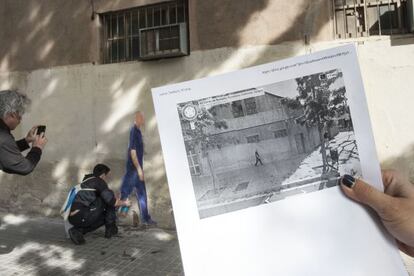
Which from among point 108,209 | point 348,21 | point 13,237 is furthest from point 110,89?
point 348,21

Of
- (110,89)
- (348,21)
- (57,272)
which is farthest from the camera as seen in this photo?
(110,89)

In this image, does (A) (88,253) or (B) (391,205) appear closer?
(B) (391,205)

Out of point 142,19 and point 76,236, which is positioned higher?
point 142,19

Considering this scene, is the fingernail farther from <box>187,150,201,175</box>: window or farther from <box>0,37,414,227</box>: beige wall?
<box>0,37,414,227</box>: beige wall

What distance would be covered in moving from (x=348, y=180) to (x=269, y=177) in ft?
0.79

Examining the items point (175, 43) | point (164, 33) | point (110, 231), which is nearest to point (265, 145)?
point (110, 231)

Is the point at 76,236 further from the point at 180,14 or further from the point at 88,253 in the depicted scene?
the point at 180,14

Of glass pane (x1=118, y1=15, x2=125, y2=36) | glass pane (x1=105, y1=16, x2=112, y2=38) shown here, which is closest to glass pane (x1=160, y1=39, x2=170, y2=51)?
glass pane (x1=118, y1=15, x2=125, y2=36)

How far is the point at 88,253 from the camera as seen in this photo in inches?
191

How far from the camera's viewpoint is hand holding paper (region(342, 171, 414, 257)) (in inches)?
48.4

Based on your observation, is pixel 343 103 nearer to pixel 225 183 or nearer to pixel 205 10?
pixel 225 183

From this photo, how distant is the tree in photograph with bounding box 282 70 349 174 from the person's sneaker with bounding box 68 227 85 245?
4.53 m

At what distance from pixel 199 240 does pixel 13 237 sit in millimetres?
5098

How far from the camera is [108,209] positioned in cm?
543
